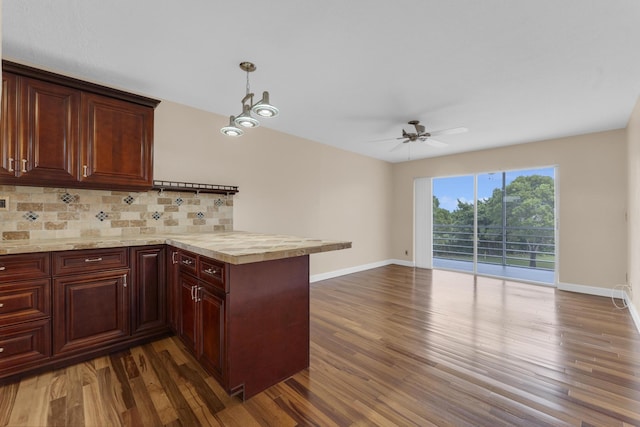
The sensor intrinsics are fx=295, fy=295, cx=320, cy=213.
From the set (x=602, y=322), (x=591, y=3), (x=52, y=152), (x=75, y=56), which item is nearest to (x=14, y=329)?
(x=52, y=152)

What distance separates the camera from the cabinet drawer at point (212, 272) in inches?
75.6

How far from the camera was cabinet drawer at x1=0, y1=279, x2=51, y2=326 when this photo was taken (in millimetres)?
2084

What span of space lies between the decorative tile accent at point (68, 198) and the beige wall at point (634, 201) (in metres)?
5.69

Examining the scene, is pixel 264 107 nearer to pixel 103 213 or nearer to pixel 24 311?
pixel 103 213

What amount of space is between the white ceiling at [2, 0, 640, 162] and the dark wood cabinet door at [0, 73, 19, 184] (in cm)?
34

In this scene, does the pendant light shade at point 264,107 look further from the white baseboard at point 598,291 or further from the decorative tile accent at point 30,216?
the white baseboard at point 598,291

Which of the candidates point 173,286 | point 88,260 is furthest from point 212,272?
point 88,260

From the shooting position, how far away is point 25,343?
2.15m

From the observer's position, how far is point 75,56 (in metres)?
2.46

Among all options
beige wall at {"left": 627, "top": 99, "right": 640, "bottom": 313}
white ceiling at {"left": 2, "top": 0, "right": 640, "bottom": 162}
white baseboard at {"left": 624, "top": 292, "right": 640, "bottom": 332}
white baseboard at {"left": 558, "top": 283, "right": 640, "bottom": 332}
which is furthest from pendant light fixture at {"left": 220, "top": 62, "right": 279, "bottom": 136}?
white baseboard at {"left": 558, "top": 283, "right": 640, "bottom": 332}

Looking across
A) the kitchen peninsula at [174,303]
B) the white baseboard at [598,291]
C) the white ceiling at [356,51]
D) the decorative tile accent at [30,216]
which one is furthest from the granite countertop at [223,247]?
the white baseboard at [598,291]

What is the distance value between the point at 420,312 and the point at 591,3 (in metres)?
3.05

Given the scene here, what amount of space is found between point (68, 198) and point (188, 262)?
144cm

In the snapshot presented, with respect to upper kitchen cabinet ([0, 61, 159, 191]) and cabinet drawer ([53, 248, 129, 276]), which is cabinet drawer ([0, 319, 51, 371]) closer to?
cabinet drawer ([53, 248, 129, 276])
